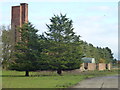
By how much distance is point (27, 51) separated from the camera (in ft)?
103

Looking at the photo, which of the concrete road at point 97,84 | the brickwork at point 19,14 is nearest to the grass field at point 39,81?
the concrete road at point 97,84

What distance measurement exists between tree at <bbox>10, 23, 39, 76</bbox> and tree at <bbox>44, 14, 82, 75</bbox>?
1.84 meters

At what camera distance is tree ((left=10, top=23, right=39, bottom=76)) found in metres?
31.1

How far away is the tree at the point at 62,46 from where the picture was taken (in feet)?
106

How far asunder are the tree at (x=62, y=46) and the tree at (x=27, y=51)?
184 cm

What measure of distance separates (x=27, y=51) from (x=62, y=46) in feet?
15.7

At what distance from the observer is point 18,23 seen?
56.9 meters

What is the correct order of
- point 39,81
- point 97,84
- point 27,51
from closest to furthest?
point 97,84, point 39,81, point 27,51

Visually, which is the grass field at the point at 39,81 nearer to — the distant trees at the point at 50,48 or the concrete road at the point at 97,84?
the concrete road at the point at 97,84

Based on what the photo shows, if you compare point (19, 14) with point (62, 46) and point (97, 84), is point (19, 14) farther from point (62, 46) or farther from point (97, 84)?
point (97, 84)

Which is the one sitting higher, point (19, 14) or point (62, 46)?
point (19, 14)

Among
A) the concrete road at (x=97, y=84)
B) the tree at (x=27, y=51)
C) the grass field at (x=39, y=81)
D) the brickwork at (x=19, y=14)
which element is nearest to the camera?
Answer: the grass field at (x=39, y=81)

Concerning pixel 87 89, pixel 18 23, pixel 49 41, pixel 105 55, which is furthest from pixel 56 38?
pixel 105 55

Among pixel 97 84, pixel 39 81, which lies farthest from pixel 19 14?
pixel 97 84
